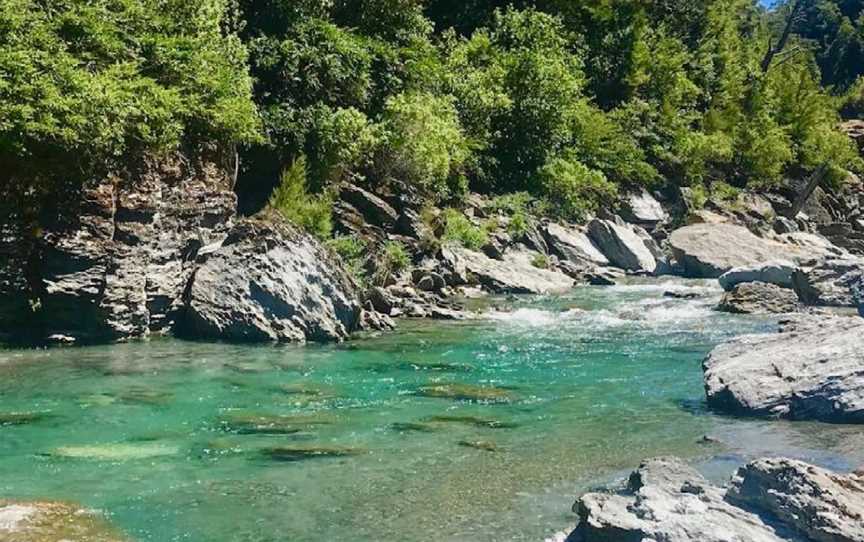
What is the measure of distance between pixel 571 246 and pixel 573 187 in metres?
4.00

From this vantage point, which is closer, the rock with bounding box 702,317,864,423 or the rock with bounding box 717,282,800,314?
the rock with bounding box 702,317,864,423

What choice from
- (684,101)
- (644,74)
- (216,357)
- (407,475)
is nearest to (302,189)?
(216,357)

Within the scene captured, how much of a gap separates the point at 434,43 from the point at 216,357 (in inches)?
993

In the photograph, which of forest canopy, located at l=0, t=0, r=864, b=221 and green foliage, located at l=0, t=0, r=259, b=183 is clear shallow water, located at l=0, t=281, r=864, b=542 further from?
forest canopy, located at l=0, t=0, r=864, b=221

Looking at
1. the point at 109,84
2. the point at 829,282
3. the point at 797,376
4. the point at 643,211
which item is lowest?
the point at 797,376

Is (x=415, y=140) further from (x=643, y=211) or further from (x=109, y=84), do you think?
(x=643, y=211)

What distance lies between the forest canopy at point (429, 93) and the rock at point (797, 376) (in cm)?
1096

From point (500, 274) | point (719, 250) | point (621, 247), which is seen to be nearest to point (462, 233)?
point (500, 274)

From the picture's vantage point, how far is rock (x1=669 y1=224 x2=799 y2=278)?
31.5m

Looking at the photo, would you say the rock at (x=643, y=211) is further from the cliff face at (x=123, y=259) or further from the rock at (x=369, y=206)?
the cliff face at (x=123, y=259)

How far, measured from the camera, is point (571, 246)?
105ft

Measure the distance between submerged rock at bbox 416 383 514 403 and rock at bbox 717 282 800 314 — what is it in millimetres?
10876

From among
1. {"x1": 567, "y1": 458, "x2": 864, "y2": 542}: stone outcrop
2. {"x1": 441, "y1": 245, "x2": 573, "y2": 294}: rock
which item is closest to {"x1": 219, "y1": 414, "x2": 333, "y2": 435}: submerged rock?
{"x1": 567, "y1": 458, "x2": 864, "y2": 542}: stone outcrop

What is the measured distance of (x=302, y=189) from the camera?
74.2 feet
